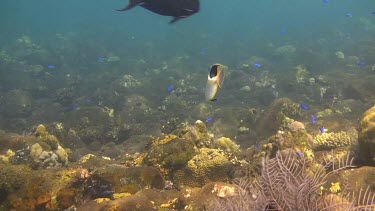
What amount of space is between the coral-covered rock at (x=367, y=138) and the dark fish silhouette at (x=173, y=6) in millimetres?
2834

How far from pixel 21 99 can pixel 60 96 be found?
204 cm

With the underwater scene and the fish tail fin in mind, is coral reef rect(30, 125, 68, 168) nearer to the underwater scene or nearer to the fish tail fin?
the underwater scene

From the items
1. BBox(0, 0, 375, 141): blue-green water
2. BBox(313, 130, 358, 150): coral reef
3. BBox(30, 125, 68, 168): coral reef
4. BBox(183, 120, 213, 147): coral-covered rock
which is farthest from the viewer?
BBox(0, 0, 375, 141): blue-green water

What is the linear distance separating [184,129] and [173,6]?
3393mm

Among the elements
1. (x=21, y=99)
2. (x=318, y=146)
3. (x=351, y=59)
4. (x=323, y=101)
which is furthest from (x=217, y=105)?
(x=351, y=59)

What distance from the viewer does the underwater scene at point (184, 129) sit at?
3.32 meters

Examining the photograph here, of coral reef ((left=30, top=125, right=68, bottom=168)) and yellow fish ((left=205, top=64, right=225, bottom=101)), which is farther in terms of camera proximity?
coral reef ((left=30, top=125, right=68, bottom=168))

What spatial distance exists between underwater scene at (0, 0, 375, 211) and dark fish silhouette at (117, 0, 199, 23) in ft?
0.05

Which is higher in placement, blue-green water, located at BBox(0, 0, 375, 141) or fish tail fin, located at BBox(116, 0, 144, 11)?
fish tail fin, located at BBox(116, 0, 144, 11)

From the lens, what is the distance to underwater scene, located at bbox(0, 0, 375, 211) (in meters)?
3.32

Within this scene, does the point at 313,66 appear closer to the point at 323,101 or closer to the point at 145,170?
the point at 323,101

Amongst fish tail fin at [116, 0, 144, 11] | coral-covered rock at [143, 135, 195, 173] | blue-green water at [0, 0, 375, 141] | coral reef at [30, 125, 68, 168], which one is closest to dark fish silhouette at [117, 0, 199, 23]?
fish tail fin at [116, 0, 144, 11]

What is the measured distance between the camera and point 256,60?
2462 cm

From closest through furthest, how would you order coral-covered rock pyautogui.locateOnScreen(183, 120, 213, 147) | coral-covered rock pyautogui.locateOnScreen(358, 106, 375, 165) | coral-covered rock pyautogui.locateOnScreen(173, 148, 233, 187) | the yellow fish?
the yellow fish, coral-covered rock pyautogui.locateOnScreen(358, 106, 375, 165), coral-covered rock pyautogui.locateOnScreen(173, 148, 233, 187), coral-covered rock pyautogui.locateOnScreen(183, 120, 213, 147)
